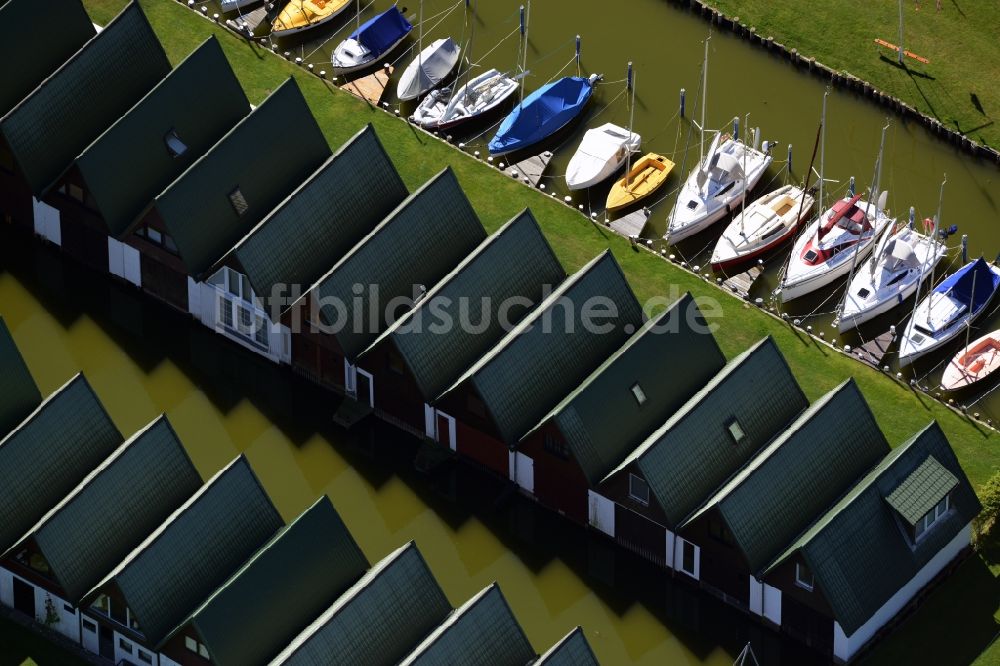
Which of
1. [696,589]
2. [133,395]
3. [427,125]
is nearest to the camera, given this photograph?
[696,589]

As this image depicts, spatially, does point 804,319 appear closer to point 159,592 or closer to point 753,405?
point 753,405

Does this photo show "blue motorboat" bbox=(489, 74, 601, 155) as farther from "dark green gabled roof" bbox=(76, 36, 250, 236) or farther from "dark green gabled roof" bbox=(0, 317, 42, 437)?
"dark green gabled roof" bbox=(0, 317, 42, 437)

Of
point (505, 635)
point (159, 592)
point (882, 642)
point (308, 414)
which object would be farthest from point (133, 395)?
point (882, 642)

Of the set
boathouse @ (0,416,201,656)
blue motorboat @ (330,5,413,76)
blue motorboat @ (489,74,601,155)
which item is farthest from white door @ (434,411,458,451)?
blue motorboat @ (330,5,413,76)

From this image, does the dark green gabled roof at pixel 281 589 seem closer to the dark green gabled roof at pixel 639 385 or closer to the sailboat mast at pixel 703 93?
the dark green gabled roof at pixel 639 385

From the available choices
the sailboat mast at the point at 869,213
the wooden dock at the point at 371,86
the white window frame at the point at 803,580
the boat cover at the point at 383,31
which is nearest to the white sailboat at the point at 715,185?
the sailboat mast at the point at 869,213

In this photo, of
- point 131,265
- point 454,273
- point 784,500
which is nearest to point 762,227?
Answer: point 454,273
